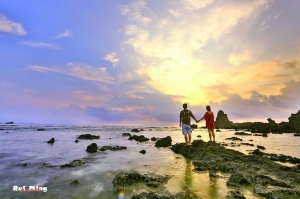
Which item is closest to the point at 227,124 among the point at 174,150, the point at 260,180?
the point at 174,150

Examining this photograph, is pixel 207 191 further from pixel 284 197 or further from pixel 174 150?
pixel 174 150

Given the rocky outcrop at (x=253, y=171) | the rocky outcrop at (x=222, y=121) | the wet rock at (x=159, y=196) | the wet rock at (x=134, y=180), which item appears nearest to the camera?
the wet rock at (x=159, y=196)

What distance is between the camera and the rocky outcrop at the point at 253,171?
5481 millimetres

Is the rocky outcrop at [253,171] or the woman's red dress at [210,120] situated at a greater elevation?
the woman's red dress at [210,120]

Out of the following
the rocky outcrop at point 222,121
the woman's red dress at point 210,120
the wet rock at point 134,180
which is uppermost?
the rocky outcrop at point 222,121

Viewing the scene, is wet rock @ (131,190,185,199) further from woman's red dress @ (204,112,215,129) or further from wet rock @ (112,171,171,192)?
woman's red dress @ (204,112,215,129)

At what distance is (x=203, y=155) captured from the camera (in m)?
11.1

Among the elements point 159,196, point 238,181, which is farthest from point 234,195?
point 159,196

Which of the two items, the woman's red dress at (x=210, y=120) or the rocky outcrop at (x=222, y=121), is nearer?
the woman's red dress at (x=210, y=120)

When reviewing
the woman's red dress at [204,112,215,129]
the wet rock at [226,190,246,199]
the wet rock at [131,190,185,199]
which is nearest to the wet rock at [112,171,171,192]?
the wet rock at [131,190,185,199]

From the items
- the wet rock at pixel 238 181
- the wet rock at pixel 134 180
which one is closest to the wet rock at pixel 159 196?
the wet rock at pixel 134 180

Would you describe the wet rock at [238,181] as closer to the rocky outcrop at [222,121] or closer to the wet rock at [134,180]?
the wet rock at [134,180]

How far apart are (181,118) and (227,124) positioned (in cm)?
11468

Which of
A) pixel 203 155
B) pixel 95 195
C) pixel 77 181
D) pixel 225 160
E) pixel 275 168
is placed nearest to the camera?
pixel 95 195
